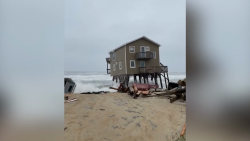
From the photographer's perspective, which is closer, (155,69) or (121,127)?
(121,127)

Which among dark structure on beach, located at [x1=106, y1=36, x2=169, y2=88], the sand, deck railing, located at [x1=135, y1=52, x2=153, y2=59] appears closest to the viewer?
the sand

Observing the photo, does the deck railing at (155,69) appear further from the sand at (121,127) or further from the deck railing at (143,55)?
the sand at (121,127)

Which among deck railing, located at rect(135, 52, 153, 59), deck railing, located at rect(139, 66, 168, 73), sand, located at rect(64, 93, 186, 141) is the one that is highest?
deck railing, located at rect(135, 52, 153, 59)

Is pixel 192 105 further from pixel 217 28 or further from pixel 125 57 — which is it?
pixel 125 57

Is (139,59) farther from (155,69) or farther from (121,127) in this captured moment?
(121,127)

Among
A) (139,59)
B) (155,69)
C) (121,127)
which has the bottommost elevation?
(121,127)

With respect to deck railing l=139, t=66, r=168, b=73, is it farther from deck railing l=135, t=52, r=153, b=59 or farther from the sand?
the sand

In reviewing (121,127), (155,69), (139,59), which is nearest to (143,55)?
(139,59)

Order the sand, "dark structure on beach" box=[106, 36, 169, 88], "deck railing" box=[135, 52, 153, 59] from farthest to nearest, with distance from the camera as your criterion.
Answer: "dark structure on beach" box=[106, 36, 169, 88] < "deck railing" box=[135, 52, 153, 59] < the sand

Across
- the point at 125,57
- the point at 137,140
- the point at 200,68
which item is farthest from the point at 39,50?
the point at 125,57

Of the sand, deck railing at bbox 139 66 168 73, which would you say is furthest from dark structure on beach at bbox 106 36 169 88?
the sand

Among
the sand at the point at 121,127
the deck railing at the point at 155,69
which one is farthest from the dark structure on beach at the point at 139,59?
the sand at the point at 121,127

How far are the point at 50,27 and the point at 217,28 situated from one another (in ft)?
2.92

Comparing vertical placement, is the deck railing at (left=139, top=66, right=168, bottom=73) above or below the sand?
above
